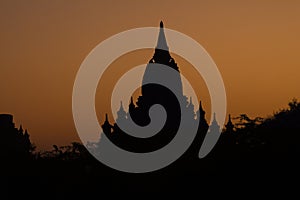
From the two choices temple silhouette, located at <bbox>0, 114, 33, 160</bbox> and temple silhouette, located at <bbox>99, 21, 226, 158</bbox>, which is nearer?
temple silhouette, located at <bbox>99, 21, 226, 158</bbox>

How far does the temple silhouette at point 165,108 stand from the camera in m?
114

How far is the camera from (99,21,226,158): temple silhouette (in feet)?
374

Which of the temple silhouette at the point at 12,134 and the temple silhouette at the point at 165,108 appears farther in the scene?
the temple silhouette at the point at 12,134

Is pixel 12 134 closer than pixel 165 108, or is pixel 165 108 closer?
pixel 165 108

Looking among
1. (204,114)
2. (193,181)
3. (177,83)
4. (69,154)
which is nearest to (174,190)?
(193,181)

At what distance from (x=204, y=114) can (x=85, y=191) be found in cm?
6545

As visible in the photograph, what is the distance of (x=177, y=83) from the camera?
15075 cm

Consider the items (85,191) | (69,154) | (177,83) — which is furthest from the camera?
(177,83)

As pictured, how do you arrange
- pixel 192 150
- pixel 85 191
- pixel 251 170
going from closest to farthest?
1. pixel 251 170
2. pixel 85 191
3. pixel 192 150

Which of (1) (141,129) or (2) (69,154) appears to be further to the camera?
(1) (141,129)

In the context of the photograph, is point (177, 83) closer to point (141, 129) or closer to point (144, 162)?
point (141, 129)

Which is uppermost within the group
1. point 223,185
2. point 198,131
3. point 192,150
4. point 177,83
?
point 177,83

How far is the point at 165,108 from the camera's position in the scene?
473 ft

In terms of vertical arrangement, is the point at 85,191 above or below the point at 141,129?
below
